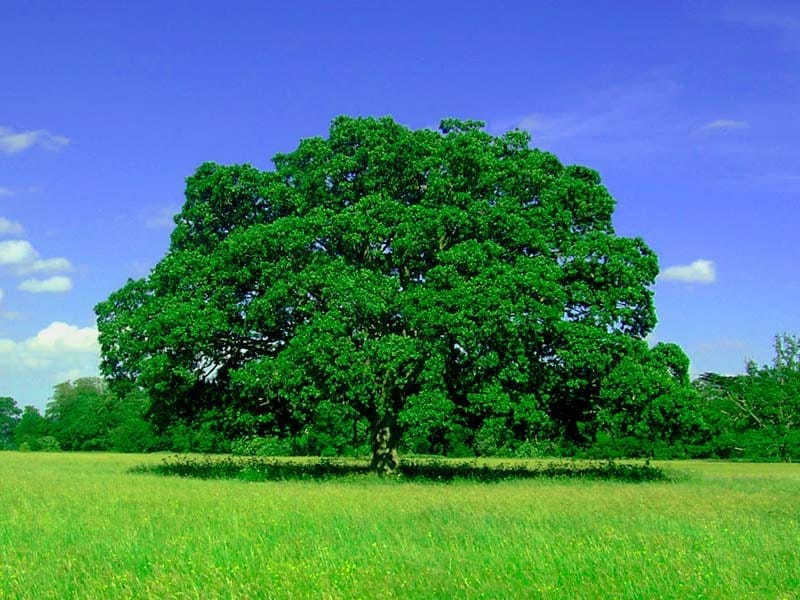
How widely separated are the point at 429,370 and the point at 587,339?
5.33 meters

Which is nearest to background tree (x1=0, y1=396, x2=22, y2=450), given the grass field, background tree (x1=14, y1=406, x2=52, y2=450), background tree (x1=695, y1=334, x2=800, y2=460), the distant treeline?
the distant treeline

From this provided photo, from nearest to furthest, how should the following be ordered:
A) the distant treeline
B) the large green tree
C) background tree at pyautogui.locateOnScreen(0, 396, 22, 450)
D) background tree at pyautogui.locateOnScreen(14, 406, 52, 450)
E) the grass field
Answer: the grass field
the large green tree
the distant treeline
background tree at pyautogui.locateOnScreen(14, 406, 52, 450)
background tree at pyautogui.locateOnScreen(0, 396, 22, 450)

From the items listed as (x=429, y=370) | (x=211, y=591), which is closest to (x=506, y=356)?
(x=429, y=370)

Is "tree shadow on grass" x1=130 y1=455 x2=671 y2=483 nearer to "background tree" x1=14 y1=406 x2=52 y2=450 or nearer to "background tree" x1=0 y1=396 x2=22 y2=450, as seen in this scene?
"background tree" x1=14 y1=406 x2=52 y2=450

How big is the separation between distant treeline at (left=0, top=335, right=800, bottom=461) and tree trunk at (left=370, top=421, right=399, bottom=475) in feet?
3.59

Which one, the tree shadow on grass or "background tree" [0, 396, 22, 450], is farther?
"background tree" [0, 396, 22, 450]

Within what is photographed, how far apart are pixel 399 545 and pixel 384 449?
731 inches

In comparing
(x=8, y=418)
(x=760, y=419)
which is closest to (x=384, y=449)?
(x=760, y=419)

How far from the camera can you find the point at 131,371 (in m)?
29.5

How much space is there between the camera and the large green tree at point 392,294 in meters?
26.0

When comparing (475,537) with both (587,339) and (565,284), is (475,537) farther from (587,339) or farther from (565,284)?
(565,284)

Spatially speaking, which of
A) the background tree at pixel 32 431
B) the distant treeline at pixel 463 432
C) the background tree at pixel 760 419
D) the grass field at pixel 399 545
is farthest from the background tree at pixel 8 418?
the grass field at pixel 399 545

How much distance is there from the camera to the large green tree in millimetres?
26000

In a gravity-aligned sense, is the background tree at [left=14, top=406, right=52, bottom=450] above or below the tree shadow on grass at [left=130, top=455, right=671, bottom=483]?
above
